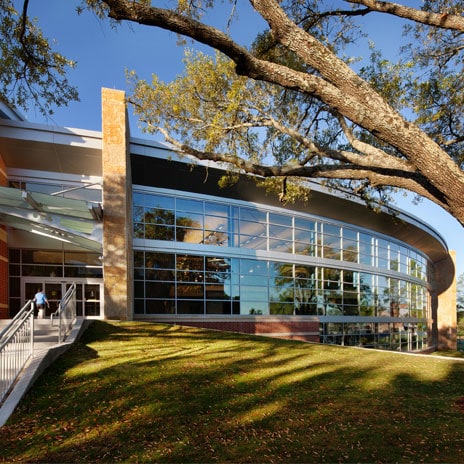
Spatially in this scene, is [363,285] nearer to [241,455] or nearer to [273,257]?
[273,257]

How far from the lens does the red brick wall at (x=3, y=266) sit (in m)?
18.1

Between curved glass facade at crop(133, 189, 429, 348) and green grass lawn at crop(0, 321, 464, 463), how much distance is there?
35.5 feet

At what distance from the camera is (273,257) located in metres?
24.3

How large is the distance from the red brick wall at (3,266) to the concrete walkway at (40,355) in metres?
5.28

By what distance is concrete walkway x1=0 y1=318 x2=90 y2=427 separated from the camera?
20.8ft

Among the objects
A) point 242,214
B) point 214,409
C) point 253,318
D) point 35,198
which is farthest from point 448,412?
point 242,214

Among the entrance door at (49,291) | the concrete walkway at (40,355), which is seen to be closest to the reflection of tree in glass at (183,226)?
the entrance door at (49,291)

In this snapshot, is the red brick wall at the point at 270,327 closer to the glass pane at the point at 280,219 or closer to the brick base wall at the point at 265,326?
the brick base wall at the point at 265,326

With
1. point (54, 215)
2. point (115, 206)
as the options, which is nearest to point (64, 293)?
point (54, 215)

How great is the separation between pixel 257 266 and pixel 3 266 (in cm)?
1434

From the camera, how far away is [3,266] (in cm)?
1841

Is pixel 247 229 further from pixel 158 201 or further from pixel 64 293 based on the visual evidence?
pixel 64 293

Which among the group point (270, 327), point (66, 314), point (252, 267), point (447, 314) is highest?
point (252, 267)

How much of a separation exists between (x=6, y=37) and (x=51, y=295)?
1450cm
